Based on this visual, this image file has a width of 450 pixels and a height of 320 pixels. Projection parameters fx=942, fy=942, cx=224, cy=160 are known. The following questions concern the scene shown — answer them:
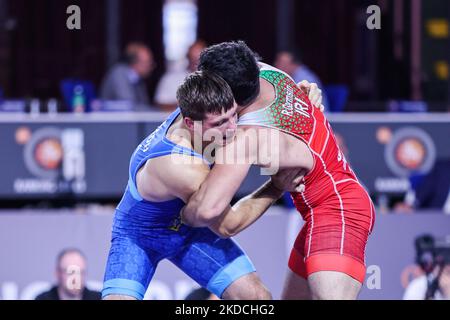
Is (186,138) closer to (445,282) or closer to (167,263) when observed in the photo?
(167,263)

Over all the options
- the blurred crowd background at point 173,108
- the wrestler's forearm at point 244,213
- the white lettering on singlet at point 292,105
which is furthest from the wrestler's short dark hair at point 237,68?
the blurred crowd background at point 173,108

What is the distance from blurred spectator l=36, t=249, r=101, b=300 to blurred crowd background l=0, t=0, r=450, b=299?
0.02 metres

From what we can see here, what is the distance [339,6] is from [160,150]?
A: 8776 mm

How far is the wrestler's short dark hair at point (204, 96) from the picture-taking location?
4.30 metres

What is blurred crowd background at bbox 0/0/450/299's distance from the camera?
658 cm

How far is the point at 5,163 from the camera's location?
8133 millimetres

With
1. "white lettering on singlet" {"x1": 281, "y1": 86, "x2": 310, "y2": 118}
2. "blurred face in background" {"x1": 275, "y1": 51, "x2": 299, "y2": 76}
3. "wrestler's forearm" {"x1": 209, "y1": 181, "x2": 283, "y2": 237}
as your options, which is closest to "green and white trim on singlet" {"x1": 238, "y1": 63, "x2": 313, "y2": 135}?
"white lettering on singlet" {"x1": 281, "y1": 86, "x2": 310, "y2": 118}

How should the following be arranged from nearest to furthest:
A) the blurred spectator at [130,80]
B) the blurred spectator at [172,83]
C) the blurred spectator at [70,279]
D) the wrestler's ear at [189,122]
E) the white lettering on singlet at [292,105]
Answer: the wrestler's ear at [189,122] < the white lettering on singlet at [292,105] < the blurred spectator at [70,279] < the blurred spectator at [130,80] < the blurred spectator at [172,83]

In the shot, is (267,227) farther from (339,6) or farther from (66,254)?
(339,6)

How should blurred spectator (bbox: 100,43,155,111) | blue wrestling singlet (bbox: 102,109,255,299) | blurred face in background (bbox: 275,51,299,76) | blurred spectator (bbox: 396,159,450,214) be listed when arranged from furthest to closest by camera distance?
blurred face in background (bbox: 275,51,299,76)
blurred spectator (bbox: 100,43,155,111)
blurred spectator (bbox: 396,159,450,214)
blue wrestling singlet (bbox: 102,109,255,299)

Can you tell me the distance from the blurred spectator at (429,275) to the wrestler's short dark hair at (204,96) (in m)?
2.66

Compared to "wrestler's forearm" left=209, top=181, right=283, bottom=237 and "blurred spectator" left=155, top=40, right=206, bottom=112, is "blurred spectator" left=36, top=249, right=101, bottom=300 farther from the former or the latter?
"blurred spectator" left=155, top=40, right=206, bottom=112

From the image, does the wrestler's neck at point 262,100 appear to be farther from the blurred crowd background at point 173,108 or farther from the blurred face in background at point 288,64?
the blurred face in background at point 288,64

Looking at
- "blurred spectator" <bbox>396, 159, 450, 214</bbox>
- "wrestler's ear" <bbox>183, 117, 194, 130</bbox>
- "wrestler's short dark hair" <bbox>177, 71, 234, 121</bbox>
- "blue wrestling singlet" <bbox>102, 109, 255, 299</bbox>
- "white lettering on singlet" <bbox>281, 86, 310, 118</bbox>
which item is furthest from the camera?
"blurred spectator" <bbox>396, 159, 450, 214</bbox>
